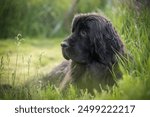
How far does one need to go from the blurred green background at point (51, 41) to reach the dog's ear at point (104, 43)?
8.2 inches

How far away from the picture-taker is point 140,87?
5.66 m

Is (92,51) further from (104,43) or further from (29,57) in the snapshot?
(29,57)

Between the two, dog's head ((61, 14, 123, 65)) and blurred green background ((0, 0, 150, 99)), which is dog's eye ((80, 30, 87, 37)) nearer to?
dog's head ((61, 14, 123, 65))

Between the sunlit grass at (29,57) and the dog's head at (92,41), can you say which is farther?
the sunlit grass at (29,57)

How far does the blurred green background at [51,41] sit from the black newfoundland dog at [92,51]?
6.9 inches

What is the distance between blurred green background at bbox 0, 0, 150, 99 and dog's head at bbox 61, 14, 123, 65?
0.25 metres

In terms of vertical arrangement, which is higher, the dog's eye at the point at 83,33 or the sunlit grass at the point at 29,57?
the dog's eye at the point at 83,33

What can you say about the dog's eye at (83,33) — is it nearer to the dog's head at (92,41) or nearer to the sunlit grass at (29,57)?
the dog's head at (92,41)

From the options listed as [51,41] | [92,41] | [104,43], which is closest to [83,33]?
[92,41]

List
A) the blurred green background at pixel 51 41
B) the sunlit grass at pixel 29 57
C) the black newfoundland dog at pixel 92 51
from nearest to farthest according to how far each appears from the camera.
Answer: the blurred green background at pixel 51 41 → the black newfoundland dog at pixel 92 51 → the sunlit grass at pixel 29 57

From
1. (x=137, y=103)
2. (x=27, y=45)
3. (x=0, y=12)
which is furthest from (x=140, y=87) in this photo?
(x=27, y=45)

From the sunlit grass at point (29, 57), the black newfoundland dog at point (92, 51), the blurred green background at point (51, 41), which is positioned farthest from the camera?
the sunlit grass at point (29, 57)

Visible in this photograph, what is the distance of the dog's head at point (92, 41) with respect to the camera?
21.1 ft

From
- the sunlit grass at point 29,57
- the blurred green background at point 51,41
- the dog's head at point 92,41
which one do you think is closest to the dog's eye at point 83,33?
the dog's head at point 92,41
